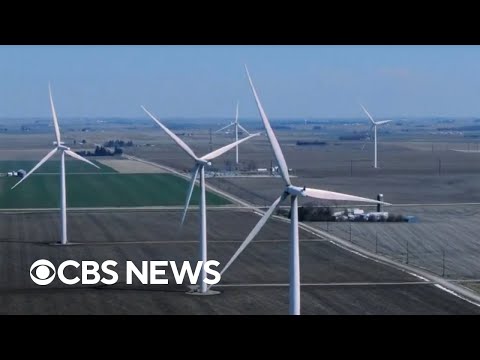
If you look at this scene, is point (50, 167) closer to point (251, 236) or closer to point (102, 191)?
point (102, 191)

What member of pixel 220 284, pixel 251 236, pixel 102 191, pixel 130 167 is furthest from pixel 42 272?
pixel 130 167

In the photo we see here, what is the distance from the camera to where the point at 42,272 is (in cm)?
4281

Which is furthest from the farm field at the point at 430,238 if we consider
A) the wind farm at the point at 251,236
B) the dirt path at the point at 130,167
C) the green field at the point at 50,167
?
the green field at the point at 50,167

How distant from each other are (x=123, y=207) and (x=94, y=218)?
299 inches

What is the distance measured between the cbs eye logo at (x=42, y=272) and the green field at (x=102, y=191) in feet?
92.9

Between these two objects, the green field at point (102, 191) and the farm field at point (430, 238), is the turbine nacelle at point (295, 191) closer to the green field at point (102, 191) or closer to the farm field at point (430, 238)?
the farm field at point (430, 238)

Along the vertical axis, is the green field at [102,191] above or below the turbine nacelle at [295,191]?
below

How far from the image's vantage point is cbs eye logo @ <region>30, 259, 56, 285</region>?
40.5 metres

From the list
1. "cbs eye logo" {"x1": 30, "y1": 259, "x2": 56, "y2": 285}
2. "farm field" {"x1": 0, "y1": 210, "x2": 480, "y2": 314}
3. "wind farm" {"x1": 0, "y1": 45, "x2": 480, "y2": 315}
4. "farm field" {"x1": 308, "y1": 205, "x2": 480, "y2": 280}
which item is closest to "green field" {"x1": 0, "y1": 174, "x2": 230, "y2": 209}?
"wind farm" {"x1": 0, "y1": 45, "x2": 480, "y2": 315}

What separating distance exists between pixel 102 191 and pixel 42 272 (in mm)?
42523

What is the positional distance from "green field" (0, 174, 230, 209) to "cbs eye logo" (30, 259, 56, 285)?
2831 cm

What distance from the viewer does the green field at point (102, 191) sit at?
75500 millimetres

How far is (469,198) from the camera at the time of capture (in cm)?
7975
